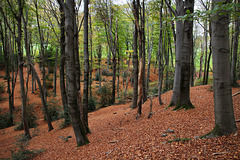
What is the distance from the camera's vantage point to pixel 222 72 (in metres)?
2.40

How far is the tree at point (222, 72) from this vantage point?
2.36 m

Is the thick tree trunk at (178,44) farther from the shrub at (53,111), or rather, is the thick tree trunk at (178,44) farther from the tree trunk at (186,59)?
the shrub at (53,111)

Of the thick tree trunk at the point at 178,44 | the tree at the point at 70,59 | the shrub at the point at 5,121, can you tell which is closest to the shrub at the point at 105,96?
the shrub at the point at 5,121

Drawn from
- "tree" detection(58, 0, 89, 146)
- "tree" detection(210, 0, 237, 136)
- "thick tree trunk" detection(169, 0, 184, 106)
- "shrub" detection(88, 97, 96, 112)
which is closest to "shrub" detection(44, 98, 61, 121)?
"shrub" detection(88, 97, 96, 112)

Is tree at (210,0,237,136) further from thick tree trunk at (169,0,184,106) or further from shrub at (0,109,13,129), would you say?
shrub at (0,109,13,129)

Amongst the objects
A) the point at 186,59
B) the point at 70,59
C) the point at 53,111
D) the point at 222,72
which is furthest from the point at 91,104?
the point at 222,72

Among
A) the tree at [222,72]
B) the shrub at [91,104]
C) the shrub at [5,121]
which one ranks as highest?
the tree at [222,72]

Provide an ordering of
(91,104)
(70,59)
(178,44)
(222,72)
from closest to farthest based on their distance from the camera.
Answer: (222,72)
(70,59)
(178,44)
(91,104)

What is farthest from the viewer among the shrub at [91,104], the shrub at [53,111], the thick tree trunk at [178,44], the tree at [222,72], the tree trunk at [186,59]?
the shrub at [91,104]

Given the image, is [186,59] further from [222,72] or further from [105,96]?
[105,96]

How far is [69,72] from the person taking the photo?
12.7 ft

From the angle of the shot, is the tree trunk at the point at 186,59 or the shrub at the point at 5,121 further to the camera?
the shrub at the point at 5,121

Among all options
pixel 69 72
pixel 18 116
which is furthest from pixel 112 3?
pixel 18 116

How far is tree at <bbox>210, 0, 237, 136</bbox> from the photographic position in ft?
7.75
